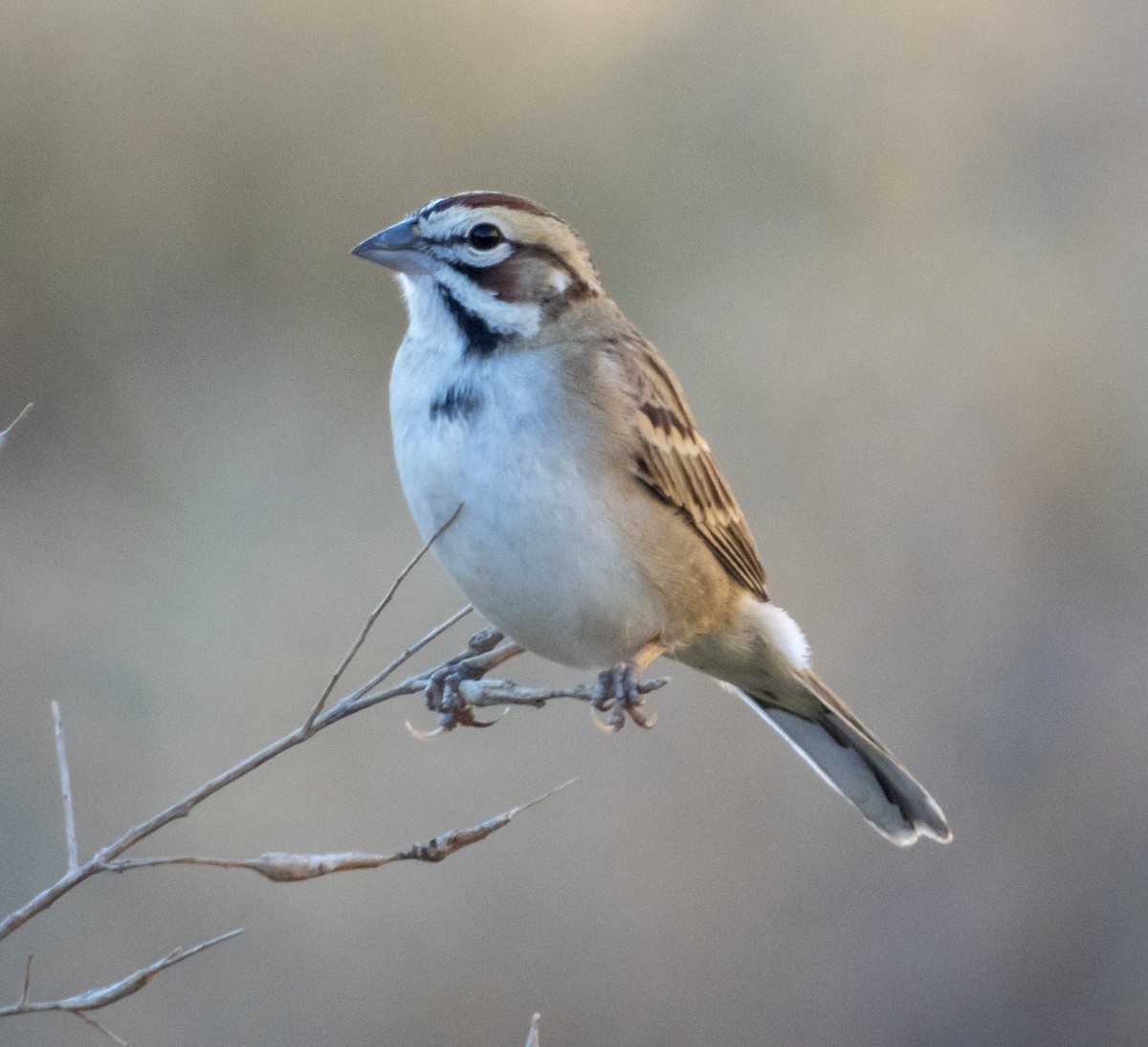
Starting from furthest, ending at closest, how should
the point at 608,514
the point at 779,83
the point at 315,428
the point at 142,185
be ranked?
the point at 779,83 → the point at 142,185 → the point at 315,428 → the point at 608,514

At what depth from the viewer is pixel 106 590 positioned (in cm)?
678

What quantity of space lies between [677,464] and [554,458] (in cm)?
50

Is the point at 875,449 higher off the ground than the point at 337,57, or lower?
lower

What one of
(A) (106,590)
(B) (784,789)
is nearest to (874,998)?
(B) (784,789)

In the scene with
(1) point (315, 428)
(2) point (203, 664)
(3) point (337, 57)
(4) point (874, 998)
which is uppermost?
(3) point (337, 57)

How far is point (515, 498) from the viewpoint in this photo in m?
3.18

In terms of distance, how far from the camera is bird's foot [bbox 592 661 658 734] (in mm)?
3119

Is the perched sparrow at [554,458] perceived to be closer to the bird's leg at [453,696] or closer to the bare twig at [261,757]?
the bird's leg at [453,696]

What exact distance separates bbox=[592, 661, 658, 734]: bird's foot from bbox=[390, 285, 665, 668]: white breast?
0.43 ft

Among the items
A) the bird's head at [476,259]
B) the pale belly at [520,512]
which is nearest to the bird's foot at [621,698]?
the pale belly at [520,512]

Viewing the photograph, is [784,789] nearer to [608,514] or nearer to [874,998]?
[874,998]

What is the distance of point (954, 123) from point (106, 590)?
4.97 metres

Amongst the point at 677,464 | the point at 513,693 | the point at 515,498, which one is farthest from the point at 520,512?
the point at 513,693

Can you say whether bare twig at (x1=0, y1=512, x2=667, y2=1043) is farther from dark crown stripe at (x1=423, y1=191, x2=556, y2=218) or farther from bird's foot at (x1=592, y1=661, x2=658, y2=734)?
dark crown stripe at (x1=423, y1=191, x2=556, y2=218)
